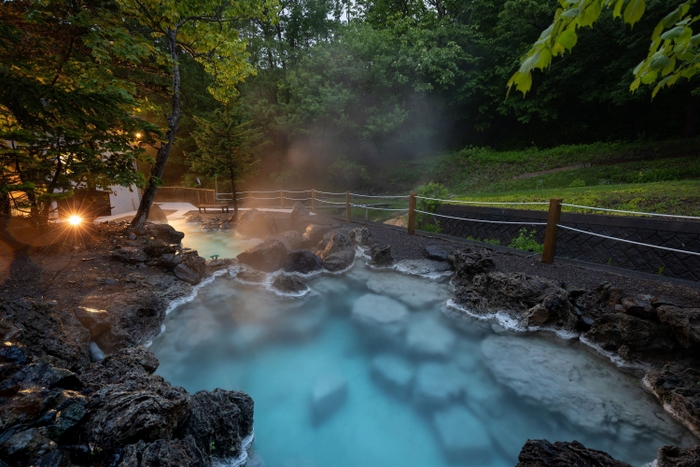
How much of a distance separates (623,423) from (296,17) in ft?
85.0

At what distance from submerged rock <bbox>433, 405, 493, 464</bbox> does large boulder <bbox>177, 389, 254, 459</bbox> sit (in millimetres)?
2104

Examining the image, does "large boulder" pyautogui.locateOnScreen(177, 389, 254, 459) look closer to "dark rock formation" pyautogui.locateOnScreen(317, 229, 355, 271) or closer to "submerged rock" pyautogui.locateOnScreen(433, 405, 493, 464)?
"submerged rock" pyautogui.locateOnScreen(433, 405, 493, 464)

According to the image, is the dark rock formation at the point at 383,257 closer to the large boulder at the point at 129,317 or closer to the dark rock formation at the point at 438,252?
the dark rock formation at the point at 438,252

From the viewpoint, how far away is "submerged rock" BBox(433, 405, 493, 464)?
3312 mm

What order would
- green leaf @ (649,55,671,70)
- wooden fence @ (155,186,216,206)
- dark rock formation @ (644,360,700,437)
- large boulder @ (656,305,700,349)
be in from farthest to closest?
wooden fence @ (155,186,216,206)
large boulder @ (656,305,700,349)
dark rock formation @ (644,360,700,437)
green leaf @ (649,55,671,70)

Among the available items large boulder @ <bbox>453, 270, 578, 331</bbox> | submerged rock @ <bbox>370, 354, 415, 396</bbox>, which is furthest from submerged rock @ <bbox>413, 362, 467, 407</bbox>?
large boulder @ <bbox>453, 270, 578, 331</bbox>

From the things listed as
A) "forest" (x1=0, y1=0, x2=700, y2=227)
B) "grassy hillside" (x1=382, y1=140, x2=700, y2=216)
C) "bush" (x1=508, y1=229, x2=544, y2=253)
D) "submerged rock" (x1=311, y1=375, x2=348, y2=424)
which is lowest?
"submerged rock" (x1=311, y1=375, x2=348, y2=424)

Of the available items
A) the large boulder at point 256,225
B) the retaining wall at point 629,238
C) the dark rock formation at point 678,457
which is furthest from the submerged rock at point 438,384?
the large boulder at point 256,225

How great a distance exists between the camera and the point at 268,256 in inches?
307

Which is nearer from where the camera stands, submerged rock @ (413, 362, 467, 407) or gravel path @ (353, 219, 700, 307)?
submerged rock @ (413, 362, 467, 407)

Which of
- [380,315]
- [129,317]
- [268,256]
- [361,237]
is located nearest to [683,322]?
[380,315]

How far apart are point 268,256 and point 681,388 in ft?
23.4

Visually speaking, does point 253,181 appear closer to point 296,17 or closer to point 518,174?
point 296,17

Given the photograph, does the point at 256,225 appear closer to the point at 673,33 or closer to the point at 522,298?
the point at 522,298
